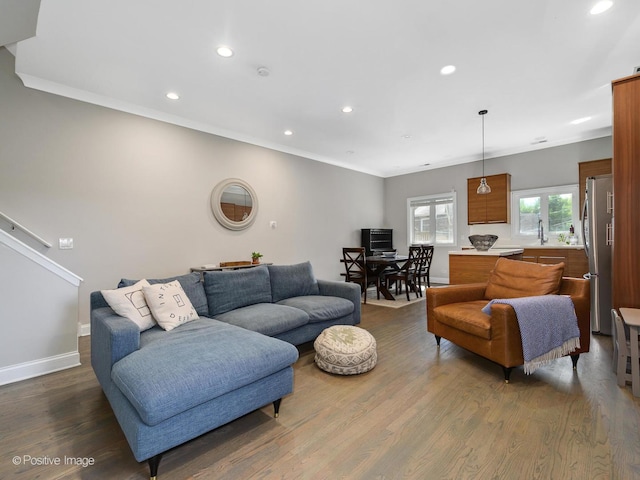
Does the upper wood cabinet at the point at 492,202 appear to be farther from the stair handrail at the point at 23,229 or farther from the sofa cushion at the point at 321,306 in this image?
the stair handrail at the point at 23,229


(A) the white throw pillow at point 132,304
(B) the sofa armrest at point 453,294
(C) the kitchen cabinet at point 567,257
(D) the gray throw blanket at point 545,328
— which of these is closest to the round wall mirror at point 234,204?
(A) the white throw pillow at point 132,304

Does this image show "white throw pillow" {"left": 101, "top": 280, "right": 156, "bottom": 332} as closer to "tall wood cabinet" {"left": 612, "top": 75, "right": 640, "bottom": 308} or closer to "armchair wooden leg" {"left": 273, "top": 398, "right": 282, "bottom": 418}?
"armchair wooden leg" {"left": 273, "top": 398, "right": 282, "bottom": 418}

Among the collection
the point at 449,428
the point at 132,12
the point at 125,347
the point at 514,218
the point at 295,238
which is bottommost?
the point at 449,428

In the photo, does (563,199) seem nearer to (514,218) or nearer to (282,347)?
(514,218)

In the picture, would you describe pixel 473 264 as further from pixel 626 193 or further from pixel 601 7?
pixel 601 7

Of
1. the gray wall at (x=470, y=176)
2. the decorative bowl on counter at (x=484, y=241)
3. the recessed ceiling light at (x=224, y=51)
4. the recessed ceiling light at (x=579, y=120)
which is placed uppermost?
the recessed ceiling light at (x=579, y=120)

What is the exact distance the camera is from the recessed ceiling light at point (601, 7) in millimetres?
2293

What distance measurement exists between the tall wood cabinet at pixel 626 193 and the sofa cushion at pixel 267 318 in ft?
8.82

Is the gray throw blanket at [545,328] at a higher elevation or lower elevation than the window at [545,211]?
lower

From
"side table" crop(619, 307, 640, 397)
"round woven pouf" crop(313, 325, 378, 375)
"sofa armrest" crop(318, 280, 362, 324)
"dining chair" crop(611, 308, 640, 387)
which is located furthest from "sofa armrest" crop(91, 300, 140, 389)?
"dining chair" crop(611, 308, 640, 387)

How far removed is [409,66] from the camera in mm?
3115

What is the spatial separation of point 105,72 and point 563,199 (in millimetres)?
7315

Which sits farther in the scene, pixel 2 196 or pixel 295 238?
pixel 295 238

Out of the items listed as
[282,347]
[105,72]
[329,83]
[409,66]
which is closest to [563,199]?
[409,66]
